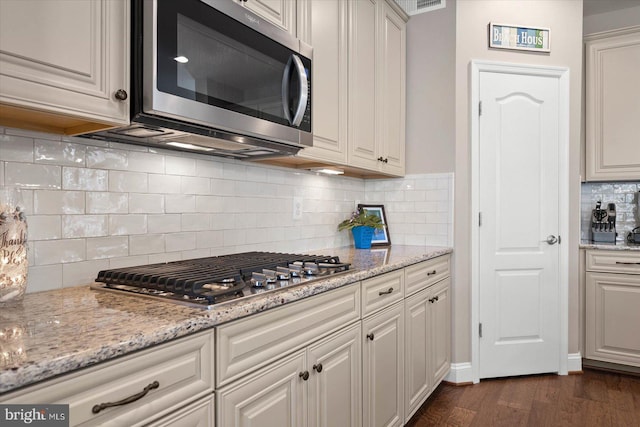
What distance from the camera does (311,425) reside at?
1.37m

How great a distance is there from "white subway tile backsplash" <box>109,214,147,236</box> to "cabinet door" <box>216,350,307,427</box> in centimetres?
72

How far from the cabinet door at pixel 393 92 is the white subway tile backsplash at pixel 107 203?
162 cm

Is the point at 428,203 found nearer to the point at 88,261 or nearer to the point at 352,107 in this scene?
the point at 352,107

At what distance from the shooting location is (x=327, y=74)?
2.05 m

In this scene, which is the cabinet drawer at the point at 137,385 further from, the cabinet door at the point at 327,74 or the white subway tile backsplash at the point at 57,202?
the cabinet door at the point at 327,74

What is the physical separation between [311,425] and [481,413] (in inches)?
57.6

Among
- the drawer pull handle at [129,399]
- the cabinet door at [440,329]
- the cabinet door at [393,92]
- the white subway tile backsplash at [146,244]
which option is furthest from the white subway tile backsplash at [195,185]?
the cabinet door at [440,329]

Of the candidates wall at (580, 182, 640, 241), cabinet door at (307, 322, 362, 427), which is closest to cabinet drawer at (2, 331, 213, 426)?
cabinet door at (307, 322, 362, 427)

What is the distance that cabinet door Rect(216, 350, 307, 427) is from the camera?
1.05 m

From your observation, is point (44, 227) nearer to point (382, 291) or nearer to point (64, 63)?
point (64, 63)

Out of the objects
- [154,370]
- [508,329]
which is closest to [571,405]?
[508,329]

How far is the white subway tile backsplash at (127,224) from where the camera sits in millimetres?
1431

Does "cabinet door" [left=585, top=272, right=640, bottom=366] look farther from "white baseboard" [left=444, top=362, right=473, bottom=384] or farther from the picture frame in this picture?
the picture frame

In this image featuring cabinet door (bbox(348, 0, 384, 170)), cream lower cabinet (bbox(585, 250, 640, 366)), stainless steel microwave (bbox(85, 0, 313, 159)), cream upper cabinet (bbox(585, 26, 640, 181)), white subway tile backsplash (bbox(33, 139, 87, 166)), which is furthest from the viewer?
cream upper cabinet (bbox(585, 26, 640, 181))
